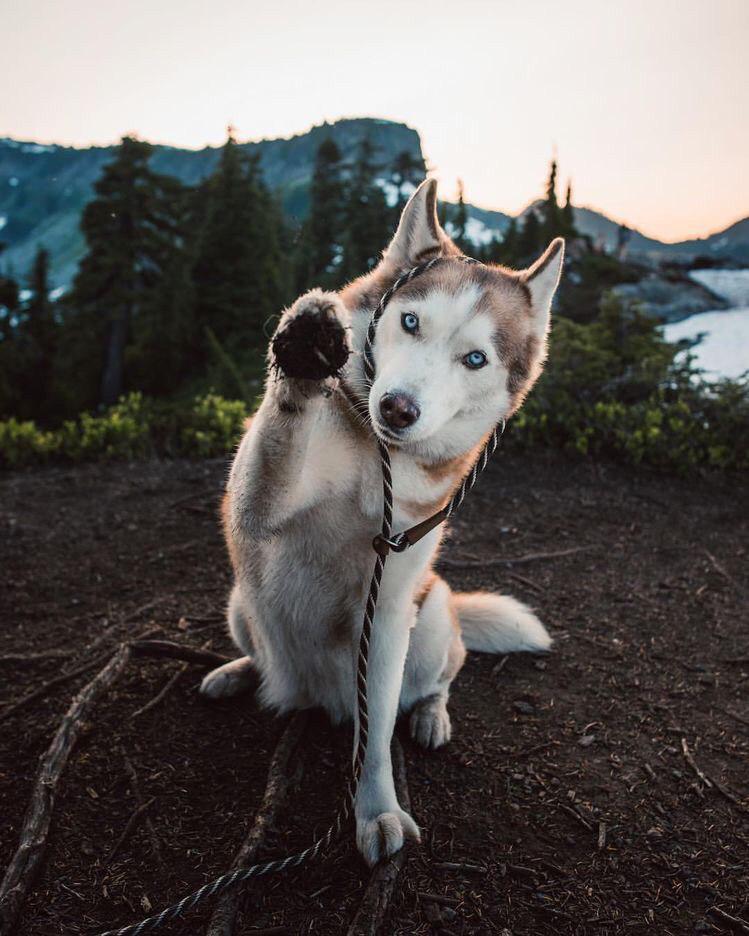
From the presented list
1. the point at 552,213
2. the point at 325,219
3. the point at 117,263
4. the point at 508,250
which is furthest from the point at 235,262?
the point at 552,213

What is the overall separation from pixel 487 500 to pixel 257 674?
3287 mm

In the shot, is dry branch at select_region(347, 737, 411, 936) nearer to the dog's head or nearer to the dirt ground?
the dirt ground

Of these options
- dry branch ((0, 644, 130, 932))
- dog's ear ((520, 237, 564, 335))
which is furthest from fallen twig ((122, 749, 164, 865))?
dog's ear ((520, 237, 564, 335))

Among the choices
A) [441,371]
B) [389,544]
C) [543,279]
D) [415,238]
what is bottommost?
[389,544]

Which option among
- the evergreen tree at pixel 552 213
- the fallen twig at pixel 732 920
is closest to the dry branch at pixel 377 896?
the fallen twig at pixel 732 920

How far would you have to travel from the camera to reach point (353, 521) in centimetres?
227

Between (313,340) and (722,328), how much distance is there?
46.6ft

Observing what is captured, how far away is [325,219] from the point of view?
31.3 meters

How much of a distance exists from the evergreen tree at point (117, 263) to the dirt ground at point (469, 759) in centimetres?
2498

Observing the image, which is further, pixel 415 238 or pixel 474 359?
pixel 415 238

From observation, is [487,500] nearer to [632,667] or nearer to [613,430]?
[613,430]

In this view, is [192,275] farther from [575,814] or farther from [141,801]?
[575,814]

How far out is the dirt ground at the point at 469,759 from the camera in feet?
6.87

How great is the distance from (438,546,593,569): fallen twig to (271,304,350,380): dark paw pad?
321 cm
